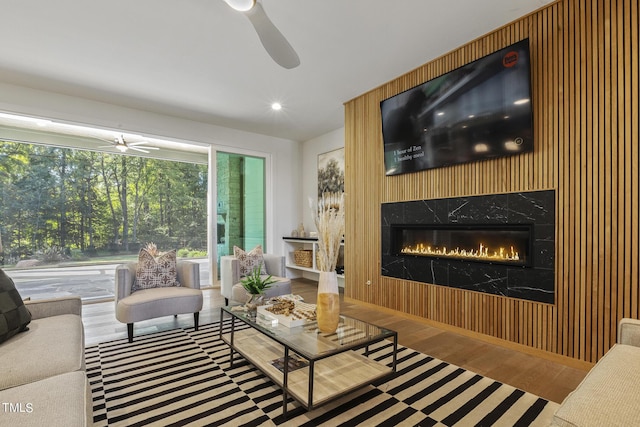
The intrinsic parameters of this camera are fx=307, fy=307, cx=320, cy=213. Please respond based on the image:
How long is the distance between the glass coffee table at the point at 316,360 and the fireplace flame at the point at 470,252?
1.54m

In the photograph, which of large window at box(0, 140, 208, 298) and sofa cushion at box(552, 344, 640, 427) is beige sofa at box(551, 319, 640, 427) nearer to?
sofa cushion at box(552, 344, 640, 427)

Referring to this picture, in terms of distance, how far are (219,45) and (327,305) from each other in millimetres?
2584

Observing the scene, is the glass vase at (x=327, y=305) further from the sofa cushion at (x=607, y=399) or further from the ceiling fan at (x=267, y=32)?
the ceiling fan at (x=267, y=32)

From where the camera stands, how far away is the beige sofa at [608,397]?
95 centimetres

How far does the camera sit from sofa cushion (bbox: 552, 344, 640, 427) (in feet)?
3.10

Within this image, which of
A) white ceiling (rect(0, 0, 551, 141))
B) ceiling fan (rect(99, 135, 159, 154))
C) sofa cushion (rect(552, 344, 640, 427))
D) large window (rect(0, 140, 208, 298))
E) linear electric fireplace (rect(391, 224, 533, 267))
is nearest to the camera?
sofa cushion (rect(552, 344, 640, 427))

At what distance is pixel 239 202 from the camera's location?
18.6ft

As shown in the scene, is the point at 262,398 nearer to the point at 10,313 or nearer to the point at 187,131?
the point at 10,313

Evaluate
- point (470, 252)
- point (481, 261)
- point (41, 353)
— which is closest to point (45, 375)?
point (41, 353)

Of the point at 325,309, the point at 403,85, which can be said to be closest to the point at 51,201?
the point at 325,309

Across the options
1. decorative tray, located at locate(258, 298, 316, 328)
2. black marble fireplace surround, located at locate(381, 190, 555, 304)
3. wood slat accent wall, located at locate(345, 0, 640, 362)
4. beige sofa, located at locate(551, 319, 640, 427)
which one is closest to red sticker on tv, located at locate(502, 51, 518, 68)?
wood slat accent wall, located at locate(345, 0, 640, 362)

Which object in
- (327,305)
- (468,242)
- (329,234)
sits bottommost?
(327,305)

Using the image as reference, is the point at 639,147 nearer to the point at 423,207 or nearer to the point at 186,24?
the point at 423,207

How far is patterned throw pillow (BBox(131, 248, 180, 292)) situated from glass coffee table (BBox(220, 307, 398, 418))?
4.68 ft
